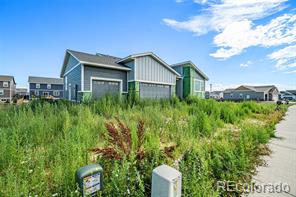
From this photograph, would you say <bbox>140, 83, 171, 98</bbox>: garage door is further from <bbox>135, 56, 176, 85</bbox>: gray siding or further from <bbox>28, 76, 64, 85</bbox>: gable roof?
<bbox>28, 76, 64, 85</bbox>: gable roof

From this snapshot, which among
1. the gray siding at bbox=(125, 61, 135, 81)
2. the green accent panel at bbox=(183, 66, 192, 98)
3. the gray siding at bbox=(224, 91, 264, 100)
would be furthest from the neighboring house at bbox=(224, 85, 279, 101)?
the gray siding at bbox=(125, 61, 135, 81)

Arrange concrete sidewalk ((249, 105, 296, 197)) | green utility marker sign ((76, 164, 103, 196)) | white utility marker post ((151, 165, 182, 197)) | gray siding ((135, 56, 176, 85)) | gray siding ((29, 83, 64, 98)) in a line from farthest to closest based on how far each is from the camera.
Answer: gray siding ((29, 83, 64, 98))
gray siding ((135, 56, 176, 85))
concrete sidewalk ((249, 105, 296, 197))
green utility marker sign ((76, 164, 103, 196))
white utility marker post ((151, 165, 182, 197))

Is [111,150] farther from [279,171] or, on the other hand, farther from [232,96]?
[232,96]

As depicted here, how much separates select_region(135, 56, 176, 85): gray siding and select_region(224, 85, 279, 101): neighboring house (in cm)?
4673

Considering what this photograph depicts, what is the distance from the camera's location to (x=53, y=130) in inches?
188

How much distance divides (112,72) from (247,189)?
12.7 meters

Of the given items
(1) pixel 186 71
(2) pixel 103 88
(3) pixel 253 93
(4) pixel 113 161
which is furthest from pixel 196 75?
(3) pixel 253 93

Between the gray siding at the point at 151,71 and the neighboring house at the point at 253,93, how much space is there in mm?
46726

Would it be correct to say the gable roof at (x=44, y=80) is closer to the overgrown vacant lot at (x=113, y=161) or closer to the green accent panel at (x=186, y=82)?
the green accent panel at (x=186, y=82)

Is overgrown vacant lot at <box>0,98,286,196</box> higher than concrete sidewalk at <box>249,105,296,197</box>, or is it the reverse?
overgrown vacant lot at <box>0,98,286,196</box>

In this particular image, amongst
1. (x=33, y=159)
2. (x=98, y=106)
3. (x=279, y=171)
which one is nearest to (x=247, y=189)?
(x=279, y=171)

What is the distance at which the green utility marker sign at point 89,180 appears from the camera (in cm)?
207

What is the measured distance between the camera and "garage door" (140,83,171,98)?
15258 mm

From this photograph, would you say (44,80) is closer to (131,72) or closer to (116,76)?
(116,76)
